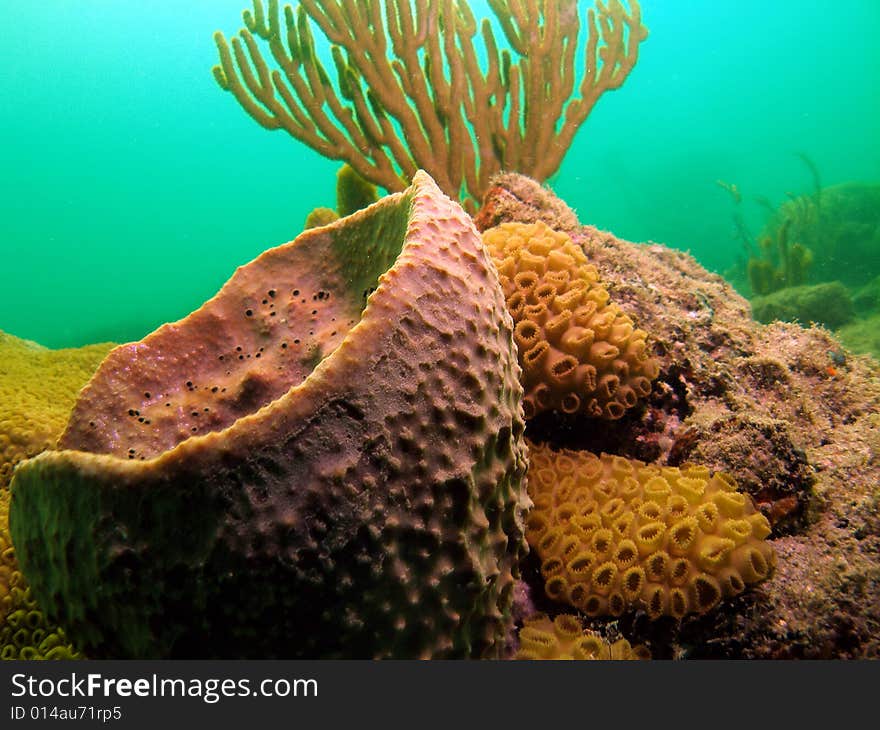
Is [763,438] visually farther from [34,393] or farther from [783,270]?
[783,270]

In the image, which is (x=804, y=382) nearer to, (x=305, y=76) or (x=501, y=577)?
(x=501, y=577)

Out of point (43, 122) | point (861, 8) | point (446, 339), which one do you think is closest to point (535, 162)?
point (446, 339)

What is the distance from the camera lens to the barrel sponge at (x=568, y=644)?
5.62 feet

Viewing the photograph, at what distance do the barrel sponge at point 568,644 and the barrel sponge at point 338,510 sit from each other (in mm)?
112

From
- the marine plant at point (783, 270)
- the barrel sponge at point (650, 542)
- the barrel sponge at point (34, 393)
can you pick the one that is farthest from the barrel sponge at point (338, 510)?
the marine plant at point (783, 270)

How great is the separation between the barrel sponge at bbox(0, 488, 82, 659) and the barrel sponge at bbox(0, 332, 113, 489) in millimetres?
697

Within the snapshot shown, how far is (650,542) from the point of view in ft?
5.81

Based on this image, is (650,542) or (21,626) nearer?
(650,542)

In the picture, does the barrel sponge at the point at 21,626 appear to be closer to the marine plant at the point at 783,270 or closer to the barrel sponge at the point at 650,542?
the barrel sponge at the point at 650,542

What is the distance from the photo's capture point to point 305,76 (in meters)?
5.18

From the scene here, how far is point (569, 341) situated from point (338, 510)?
1.41m

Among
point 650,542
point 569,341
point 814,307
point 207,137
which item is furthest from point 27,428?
point 207,137

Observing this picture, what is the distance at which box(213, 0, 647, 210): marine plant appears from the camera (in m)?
4.99

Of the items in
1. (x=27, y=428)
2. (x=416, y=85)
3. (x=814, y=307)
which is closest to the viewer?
(x=27, y=428)
